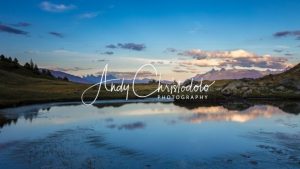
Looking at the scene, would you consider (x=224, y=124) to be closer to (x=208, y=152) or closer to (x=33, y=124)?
(x=208, y=152)

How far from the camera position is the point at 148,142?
3609cm

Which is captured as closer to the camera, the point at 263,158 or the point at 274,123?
the point at 263,158

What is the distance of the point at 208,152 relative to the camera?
31.3 metres

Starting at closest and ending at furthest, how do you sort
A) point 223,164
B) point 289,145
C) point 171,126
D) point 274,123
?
1. point 223,164
2. point 289,145
3. point 171,126
4. point 274,123

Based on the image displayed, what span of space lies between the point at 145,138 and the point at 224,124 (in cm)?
1559

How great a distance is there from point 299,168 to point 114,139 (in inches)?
727

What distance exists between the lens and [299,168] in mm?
25109

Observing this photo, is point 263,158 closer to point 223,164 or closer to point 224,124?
point 223,164

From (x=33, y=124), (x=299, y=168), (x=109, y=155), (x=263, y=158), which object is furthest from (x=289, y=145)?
(x=33, y=124)

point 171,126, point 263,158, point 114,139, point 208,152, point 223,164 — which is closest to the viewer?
point 223,164

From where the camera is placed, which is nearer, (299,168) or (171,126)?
(299,168)

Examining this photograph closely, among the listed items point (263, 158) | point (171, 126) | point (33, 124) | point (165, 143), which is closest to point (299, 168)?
point (263, 158)

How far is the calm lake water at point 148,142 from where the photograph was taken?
27266 mm

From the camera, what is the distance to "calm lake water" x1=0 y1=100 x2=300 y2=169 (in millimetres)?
27266
